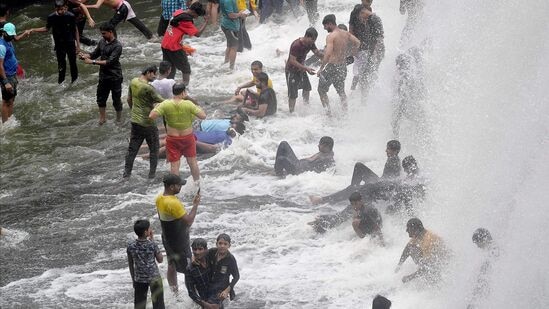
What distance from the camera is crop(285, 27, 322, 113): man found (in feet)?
49.6

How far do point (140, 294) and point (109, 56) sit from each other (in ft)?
18.1

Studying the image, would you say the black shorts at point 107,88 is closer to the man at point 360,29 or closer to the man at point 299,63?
the man at point 299,63

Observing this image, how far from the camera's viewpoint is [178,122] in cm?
1225

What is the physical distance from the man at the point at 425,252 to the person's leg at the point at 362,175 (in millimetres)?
2257

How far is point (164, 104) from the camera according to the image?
39.7 feet

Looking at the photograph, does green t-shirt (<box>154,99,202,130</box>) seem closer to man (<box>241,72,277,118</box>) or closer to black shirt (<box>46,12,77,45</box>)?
man (<box>241,72,277,118</box>)

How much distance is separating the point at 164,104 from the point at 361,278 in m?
3.55

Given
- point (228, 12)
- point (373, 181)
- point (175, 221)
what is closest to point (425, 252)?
point (373, 181)

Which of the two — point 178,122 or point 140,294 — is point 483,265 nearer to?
point 140,294

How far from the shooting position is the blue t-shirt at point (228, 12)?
1726cm

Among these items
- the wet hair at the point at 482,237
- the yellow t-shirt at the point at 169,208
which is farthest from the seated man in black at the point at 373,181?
the yellow t-shirt at the point at 169,208

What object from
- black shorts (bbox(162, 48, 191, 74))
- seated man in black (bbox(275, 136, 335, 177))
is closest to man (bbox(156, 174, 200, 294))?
seated man in black (bbox(275, 136, 335, 177))

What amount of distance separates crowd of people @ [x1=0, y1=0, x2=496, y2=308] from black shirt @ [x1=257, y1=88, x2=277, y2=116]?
17mm

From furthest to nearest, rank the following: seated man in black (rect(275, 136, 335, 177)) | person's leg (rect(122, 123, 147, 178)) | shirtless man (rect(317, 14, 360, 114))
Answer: shirtless man (rect(317, 14, 360, 114)) → seated man in black (rect(275, 136, 335, 177)) → person's leg (rect(122, 123, 147, 178))
